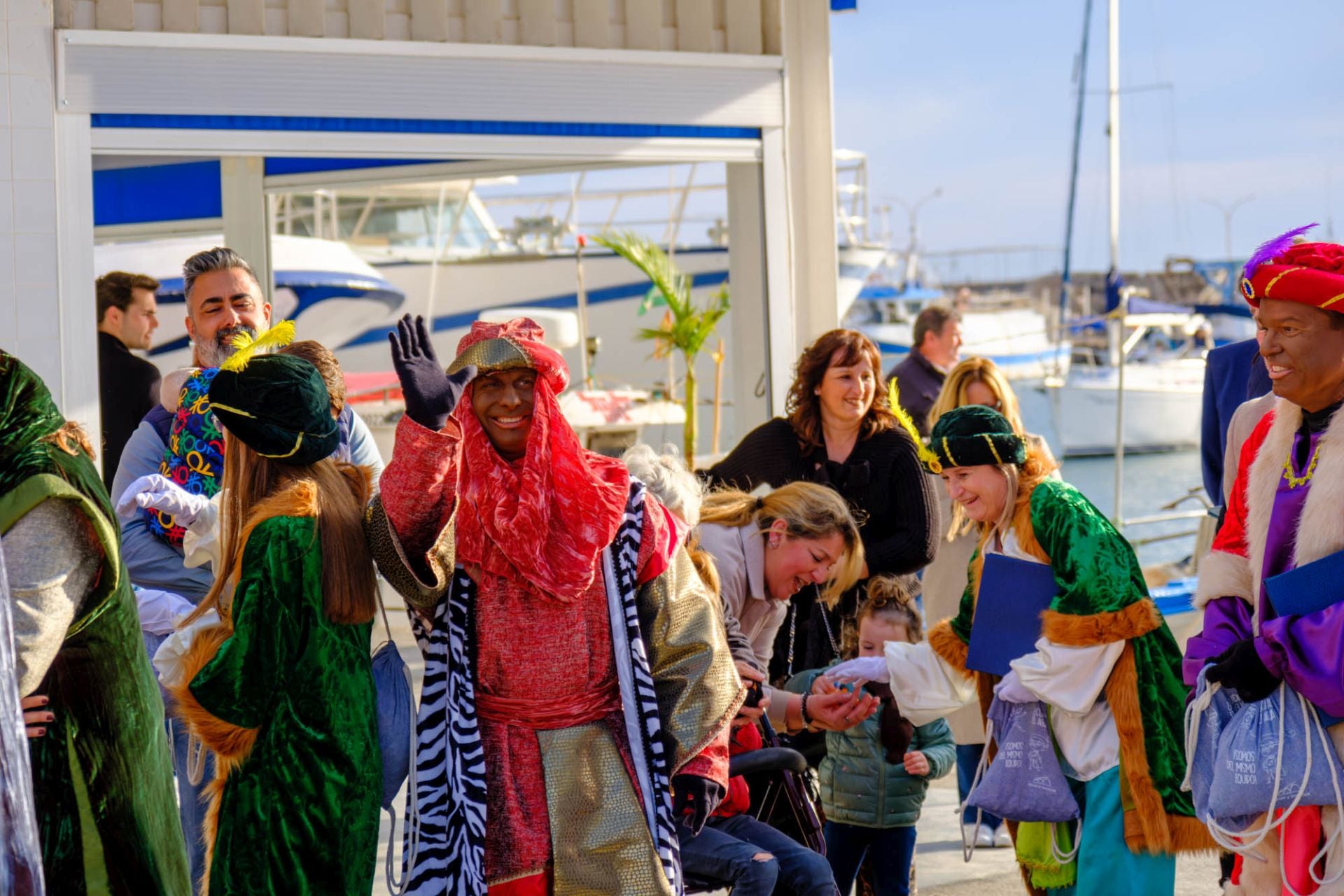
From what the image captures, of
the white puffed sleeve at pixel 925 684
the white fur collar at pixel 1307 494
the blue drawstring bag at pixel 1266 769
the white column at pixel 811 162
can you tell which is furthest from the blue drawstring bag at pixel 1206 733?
the white column at pixel 811 162

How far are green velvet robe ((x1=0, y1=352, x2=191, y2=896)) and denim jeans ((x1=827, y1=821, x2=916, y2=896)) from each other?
2.14 metres

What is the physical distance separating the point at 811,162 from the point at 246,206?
3215 millimetres

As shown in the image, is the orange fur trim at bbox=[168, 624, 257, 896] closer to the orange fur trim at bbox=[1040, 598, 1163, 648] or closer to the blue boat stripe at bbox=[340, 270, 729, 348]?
the orange fur trim at bbox=[1040, 598, 1163, 648]

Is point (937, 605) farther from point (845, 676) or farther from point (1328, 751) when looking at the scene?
point (1328, 751)

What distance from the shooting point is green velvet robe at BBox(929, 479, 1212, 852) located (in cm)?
382

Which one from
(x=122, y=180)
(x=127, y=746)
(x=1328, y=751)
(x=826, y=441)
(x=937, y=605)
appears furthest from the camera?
(x=122, y=180)

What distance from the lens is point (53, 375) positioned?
5613 millimetres

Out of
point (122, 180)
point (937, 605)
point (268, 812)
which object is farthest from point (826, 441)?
point (122, 180)

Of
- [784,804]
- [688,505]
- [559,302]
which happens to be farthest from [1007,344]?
[688,505]

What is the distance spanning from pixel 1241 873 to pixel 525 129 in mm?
4118

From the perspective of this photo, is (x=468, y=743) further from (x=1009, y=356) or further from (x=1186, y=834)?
(x=1009, y=356)

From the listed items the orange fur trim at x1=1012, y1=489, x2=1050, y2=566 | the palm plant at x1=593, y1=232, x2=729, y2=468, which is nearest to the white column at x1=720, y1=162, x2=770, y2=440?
the palm plant at x1=593, y1=232, x2=729, y2=468

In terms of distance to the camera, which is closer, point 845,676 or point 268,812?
point 268,812

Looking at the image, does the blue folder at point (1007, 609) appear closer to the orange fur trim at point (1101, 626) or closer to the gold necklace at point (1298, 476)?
the orange fur trim at point (1101, 626)
